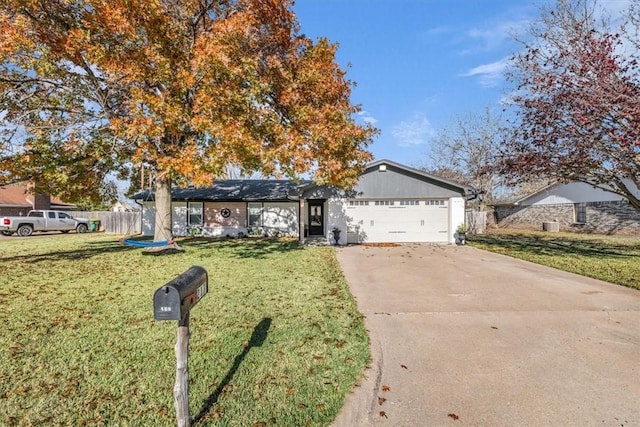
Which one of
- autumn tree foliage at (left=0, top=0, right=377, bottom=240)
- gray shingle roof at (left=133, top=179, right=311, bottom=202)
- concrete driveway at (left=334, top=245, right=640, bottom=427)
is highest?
autumn tree foliage at (left=0, top=0, right=377, bottom=240)

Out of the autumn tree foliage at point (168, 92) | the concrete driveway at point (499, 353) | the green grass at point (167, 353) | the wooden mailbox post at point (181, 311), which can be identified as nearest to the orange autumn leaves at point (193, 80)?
the autumn tree foliage at point (168, 92)

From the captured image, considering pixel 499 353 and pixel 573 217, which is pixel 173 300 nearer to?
pixel 499 353

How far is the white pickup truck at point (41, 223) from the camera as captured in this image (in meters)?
20.8

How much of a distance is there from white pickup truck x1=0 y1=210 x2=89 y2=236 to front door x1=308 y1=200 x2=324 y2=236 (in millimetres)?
16498

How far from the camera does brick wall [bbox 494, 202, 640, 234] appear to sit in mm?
20531

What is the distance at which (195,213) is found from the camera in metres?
20.5

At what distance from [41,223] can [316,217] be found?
1780 cm

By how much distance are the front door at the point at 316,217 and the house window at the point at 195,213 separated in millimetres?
6644

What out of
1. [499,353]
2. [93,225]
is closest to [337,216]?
[499,353]

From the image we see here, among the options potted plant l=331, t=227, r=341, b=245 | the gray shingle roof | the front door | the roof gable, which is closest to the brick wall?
the roof gable

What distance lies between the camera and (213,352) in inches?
158

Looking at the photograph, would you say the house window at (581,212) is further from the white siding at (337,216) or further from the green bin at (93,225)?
the green bin at (93,225)

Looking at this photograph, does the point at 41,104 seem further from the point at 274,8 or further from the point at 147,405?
the point at 147,405

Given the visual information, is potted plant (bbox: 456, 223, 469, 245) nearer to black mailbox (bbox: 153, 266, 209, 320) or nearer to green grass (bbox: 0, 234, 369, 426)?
green grass (bbox: 0, 234, 369, 426)
